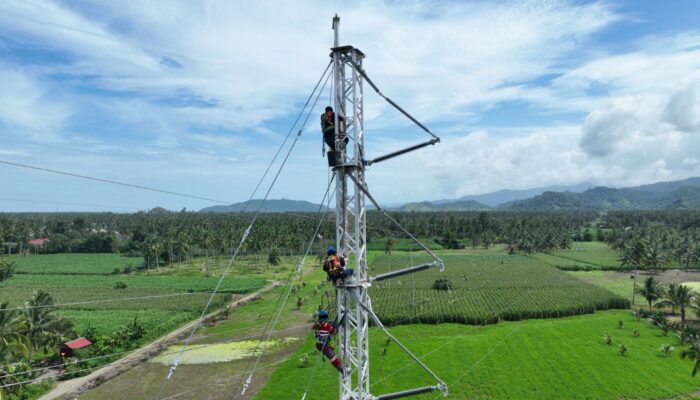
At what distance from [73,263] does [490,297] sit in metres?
96.2

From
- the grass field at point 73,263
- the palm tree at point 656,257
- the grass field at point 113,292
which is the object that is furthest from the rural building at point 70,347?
the palm tree at point 656,257

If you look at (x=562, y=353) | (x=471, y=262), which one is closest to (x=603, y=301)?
(x=562, y=353)

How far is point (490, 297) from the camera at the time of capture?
61031 mm

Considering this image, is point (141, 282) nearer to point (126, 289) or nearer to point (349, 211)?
point (126, 289)

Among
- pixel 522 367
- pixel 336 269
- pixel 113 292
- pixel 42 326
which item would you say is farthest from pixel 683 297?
pixel 113 292

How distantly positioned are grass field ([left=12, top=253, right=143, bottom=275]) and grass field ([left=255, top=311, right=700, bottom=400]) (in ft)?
246

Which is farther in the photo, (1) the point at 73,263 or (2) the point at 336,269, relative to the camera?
(1) the point at 73,263

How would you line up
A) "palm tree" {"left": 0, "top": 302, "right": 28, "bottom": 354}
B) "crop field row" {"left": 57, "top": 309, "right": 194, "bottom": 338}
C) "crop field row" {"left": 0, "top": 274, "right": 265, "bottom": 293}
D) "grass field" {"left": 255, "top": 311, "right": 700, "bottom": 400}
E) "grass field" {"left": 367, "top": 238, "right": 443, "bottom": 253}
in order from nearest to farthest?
"palm tree" {"left": 0, "top": 302, "right": 28, "bottom": 354} → "grass field" {"left": 255, "top": 311, "right": 700, "bottom": 400} → "crop field row" {"left": 57, "top": 309, "right": 194, "bottom": 338} → "crop field row" {"left": 0, "top": 274, "right": 265, "bottom": 293} → "grass field" {"left": 367, "top": 238, "right": 443, "bottom": 253}

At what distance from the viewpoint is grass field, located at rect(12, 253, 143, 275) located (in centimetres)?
9456

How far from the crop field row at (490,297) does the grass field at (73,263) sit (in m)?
60.8

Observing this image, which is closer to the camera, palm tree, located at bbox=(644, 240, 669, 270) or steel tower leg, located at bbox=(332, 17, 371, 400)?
Answer: steel tower leg, located at bbox=(332, 17, 371, 400)

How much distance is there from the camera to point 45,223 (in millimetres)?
165875

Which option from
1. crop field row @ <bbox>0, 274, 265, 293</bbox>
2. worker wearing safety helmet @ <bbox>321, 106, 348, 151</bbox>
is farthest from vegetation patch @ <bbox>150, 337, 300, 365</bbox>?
worker wearing safety helmet @ <bbox>321, 106, 348, 151</bbox>

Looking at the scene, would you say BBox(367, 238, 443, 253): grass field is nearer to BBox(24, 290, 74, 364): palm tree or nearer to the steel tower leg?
BBox(24, 290, 74, 364): palm tree
